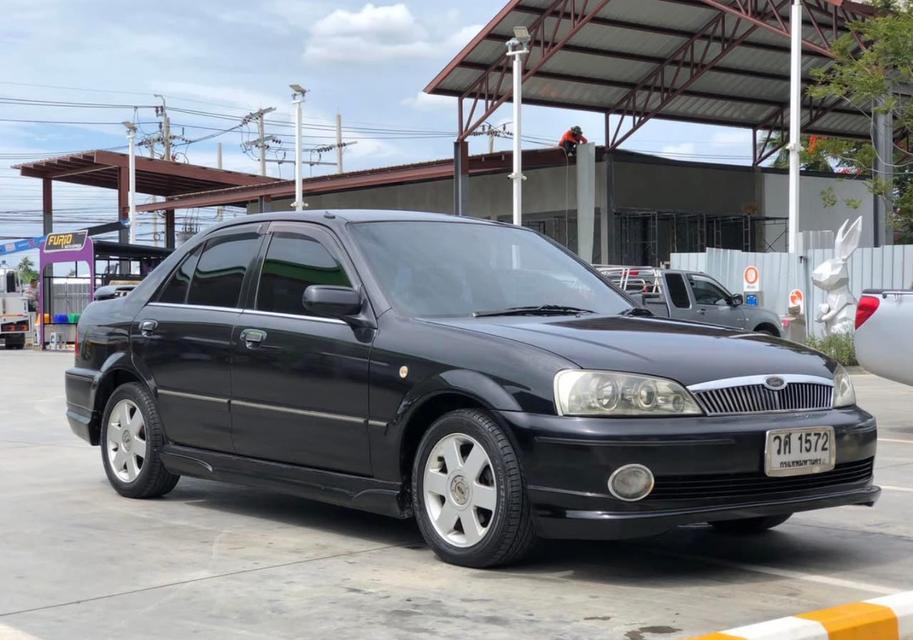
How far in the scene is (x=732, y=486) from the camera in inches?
201

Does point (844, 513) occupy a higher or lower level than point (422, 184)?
lower

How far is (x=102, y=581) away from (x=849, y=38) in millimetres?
25790

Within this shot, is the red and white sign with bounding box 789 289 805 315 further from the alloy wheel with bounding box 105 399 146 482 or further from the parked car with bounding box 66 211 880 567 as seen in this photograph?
the alloy wheel with bounding box 105 399 146 482

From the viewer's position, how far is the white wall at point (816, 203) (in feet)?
146

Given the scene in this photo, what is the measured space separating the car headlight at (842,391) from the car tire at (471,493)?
1512 millimetres

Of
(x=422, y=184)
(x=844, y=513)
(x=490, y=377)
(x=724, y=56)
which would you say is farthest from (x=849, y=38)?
(x=490, y=377)

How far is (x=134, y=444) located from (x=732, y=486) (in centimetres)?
378

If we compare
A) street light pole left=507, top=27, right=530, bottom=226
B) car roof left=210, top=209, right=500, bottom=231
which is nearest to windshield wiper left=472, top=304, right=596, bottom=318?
car roof left=210, top=209, right=500, bottom=231

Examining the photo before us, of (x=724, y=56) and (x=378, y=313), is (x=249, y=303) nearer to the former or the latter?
(x=378, y=313)

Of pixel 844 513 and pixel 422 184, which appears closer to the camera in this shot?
pixel 844 513

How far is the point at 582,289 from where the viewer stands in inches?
258

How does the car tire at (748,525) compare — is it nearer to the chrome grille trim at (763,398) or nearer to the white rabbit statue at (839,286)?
the chrome grille trim at (763,398)

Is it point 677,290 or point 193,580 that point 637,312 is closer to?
point 193,580

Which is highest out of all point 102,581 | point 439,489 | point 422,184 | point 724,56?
point 724,56
